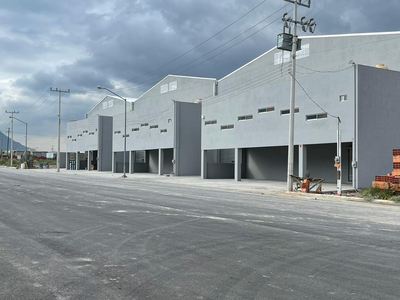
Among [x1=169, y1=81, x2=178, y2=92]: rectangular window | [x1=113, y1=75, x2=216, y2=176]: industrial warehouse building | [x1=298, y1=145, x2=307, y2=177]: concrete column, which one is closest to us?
[x1=298, y1=145, x2=307, y2=177]: concrete column

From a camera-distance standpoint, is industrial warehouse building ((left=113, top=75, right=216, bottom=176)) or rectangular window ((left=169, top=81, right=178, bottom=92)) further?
rectangular window ((left=169, top=81, right=178, bottom=92))

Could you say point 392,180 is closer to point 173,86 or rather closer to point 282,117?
point 282,117

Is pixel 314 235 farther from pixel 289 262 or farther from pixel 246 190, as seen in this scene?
pixel 246 190

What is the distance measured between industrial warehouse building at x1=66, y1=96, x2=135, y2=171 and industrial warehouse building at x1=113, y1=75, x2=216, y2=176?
4951mm

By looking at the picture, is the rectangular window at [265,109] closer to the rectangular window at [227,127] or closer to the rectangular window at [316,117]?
the rectangular window at [227,127]

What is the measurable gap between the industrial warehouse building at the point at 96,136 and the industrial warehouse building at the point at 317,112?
964 inches

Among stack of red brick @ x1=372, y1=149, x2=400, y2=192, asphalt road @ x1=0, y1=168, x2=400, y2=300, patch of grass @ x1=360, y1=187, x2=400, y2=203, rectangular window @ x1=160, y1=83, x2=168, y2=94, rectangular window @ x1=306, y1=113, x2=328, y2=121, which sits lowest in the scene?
asphalt road @ x1=0, y1=168, x2=400, y2=300

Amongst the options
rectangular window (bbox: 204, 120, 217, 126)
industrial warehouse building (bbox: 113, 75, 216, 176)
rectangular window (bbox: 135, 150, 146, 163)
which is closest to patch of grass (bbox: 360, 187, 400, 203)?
rectangular window (bbox: 204, 120, 217, 126)

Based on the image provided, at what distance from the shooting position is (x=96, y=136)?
65312mm

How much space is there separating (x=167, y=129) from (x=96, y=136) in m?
22.1

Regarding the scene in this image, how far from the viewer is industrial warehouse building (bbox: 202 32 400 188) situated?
Answer: 2588cm

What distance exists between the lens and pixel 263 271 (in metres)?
6.04

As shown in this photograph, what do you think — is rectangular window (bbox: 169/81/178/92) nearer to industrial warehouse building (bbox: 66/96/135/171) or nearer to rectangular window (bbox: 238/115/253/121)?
industrial warehouse building (bbox: 66/96/135/171)

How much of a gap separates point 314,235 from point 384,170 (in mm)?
19879
